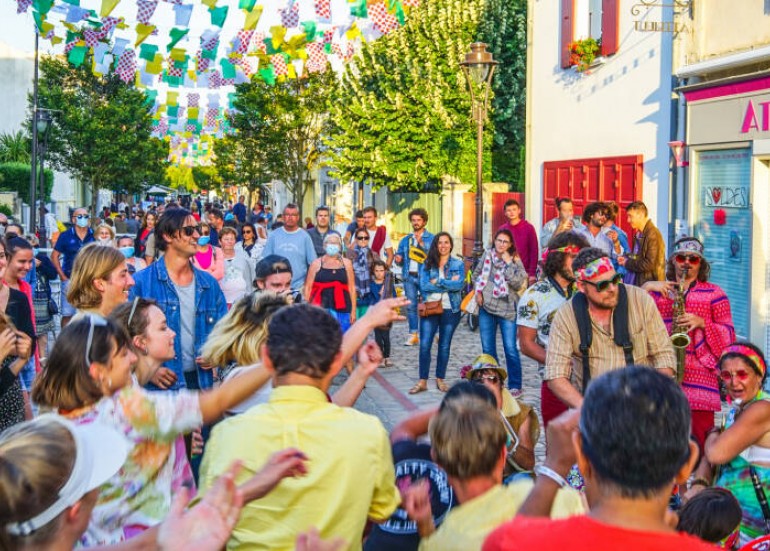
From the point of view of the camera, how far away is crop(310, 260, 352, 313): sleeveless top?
1068 centimetres

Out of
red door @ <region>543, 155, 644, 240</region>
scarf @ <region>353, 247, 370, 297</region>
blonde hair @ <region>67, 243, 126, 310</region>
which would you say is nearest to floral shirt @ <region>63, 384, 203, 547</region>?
blonde hair @ <region>67, 243, 126, 310</region>

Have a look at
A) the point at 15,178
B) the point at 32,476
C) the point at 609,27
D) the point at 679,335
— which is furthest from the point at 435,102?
the point at 15,178

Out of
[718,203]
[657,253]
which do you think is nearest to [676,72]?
[718,203]

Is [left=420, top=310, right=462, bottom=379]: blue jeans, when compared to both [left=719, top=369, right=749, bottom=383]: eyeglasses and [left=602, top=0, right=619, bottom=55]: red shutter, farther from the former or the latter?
[left=602, top=0, right=619, bottom=55]: red shutter

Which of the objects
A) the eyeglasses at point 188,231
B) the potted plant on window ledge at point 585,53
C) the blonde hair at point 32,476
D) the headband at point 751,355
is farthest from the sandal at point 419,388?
the blonde hair at point 32,476

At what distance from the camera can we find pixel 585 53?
16484 millimetres

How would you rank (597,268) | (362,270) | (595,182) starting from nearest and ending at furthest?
(597,268) → (362,270) → (595,182)

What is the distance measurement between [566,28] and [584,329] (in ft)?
43.6

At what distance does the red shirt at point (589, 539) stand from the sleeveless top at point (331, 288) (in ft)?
28.1

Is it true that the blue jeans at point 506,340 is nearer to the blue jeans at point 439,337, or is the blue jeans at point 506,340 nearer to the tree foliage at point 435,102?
the blue jeans at point 439,337

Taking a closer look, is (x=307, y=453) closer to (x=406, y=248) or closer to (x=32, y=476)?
(x=32, y=476)

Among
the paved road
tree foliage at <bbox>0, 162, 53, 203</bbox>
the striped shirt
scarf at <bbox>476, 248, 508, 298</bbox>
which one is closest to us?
the striped shirt

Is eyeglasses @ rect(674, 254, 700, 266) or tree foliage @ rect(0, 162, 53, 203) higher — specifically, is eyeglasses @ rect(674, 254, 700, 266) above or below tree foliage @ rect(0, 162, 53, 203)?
below

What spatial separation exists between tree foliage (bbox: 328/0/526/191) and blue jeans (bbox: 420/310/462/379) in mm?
14237
